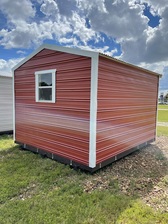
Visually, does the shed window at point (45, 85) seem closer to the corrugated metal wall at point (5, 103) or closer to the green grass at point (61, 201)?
the green grass at point (61, 201)

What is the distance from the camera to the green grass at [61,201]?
2.64 metres

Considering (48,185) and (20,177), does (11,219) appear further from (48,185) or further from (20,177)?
(20,177)

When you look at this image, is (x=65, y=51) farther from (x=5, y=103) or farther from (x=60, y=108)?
(x=5, y=103)

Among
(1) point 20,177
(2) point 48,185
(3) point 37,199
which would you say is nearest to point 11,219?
(3) point 37,199

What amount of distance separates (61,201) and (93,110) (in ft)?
6.64

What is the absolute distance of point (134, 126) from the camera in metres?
5.83

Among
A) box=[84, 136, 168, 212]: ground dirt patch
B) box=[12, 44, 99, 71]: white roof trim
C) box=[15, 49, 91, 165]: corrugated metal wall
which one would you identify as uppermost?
box=[12, 44, 99, 71]: white roof trim

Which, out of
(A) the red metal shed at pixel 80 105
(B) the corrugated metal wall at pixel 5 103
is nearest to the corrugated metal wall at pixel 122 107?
(A) the red metal shed at pixel 80 105

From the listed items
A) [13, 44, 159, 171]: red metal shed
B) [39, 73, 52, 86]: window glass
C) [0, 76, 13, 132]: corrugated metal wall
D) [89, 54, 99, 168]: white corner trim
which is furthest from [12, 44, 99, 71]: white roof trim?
[0, 76, 13, 132]: corrugated metal wall

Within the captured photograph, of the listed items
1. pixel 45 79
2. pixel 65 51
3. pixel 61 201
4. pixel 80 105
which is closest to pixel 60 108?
pixel 80 105

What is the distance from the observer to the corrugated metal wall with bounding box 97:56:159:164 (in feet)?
14.0

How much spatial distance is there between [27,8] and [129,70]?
19.7ft

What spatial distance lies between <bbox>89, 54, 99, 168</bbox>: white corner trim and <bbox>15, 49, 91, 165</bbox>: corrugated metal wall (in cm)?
14

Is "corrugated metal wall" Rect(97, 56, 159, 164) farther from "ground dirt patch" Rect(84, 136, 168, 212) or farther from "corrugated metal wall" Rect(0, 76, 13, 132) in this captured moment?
"corrugated metal wall" Rect(0, 76, 13, 132)
